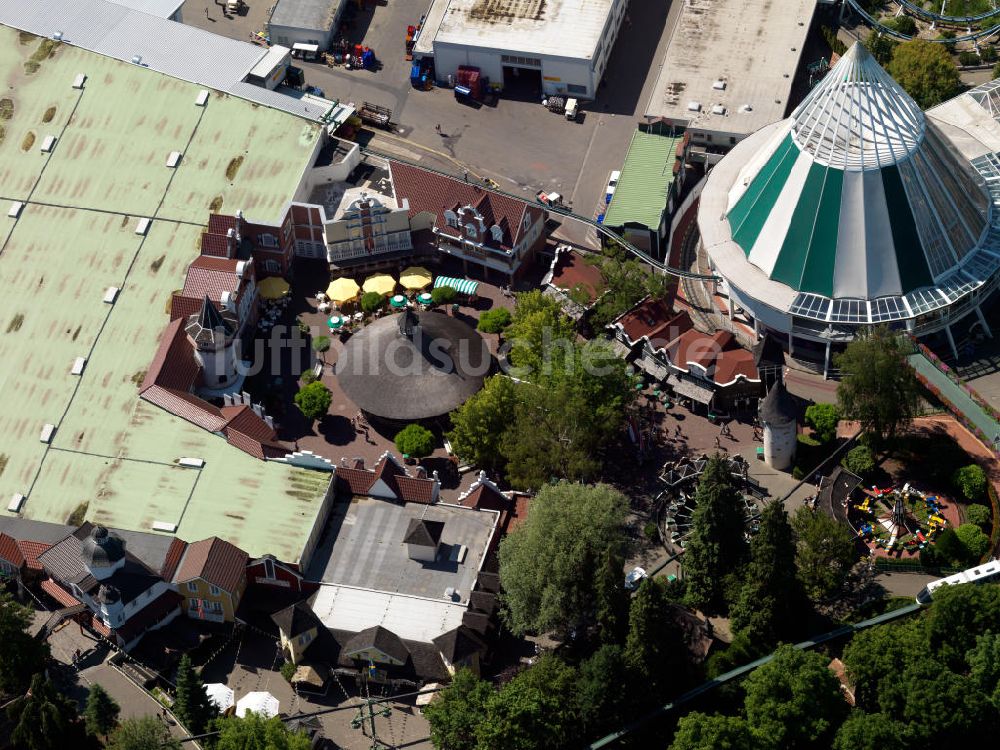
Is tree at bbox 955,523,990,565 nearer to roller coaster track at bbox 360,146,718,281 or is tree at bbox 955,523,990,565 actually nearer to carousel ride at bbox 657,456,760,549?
carousel ride at bbox 657,456,760,549

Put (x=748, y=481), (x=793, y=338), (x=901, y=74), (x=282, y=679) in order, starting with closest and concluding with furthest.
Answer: (x=282, y=679), (x=748, y=481), (x=793, y=338), (x=901, y=74)

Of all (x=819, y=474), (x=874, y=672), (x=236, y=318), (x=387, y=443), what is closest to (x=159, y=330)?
(x=236, y=318)

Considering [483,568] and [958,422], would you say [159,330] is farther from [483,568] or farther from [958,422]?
[958,422]

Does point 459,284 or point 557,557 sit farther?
point 459,284

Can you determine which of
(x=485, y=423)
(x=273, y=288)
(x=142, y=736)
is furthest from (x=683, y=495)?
(x=142, y=736)

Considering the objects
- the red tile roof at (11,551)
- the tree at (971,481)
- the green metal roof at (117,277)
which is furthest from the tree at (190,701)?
the tree at (971,481)

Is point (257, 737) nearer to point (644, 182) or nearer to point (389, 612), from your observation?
point (389, 612)
